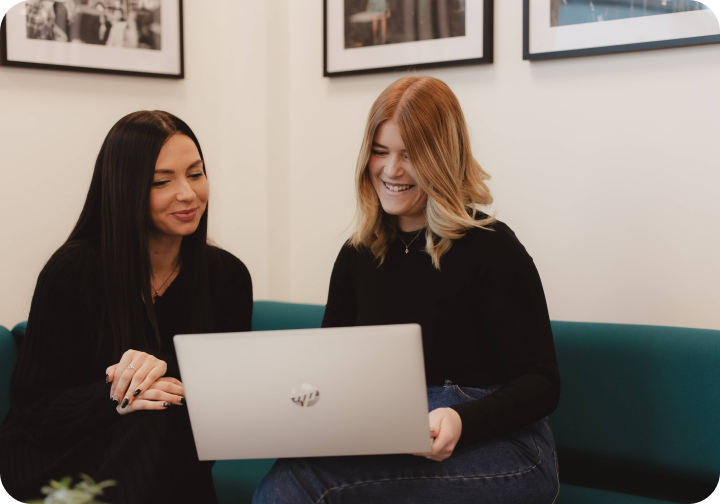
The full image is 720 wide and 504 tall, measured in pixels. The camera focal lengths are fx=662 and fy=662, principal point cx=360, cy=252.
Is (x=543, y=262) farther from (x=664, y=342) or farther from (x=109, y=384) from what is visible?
(x=109, y=384)

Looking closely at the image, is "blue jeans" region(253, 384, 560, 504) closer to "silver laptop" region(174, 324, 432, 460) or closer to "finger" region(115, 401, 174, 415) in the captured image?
"silver laptop" region(174, 324, 432, 460)

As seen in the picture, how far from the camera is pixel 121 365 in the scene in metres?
1.33

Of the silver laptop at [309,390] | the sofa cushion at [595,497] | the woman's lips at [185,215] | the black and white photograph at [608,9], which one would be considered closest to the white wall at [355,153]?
the black and white photograph at [608,9]

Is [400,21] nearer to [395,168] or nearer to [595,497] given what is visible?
[395,168]

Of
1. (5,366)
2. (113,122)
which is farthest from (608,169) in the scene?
(5,366)

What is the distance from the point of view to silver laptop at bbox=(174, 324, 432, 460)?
3.30ft

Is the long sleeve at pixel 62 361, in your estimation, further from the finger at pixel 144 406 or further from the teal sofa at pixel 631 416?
the teal sofa at pixel 631 416

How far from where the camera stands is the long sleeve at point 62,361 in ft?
4.39

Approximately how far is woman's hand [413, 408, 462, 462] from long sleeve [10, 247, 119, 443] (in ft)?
2.10

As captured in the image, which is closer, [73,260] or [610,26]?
[73,260]

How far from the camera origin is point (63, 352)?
1.42m

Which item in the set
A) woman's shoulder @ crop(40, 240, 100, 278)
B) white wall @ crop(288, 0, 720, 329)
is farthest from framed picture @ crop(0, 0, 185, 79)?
woman's shoulder @ crop(40, 240, 100, 278)

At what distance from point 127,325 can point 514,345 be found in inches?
32.8

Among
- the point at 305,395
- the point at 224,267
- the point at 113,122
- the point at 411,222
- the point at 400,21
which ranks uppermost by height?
the point at 400,21
